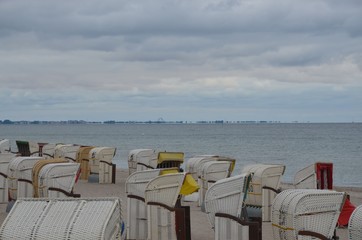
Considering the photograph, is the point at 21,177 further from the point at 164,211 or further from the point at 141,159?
the point at 141,159

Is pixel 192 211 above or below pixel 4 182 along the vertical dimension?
below

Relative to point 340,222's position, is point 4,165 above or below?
above

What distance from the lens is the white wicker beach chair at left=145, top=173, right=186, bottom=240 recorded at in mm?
11441

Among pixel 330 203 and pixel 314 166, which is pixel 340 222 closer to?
pixel 314 166

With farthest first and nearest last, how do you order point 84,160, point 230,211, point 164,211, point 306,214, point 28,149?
point 28,149 → point 84,160 → point 164,211 → point 230,211 → point 306,214

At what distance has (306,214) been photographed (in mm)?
→ 9773

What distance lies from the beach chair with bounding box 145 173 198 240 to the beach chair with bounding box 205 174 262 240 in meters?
0.76

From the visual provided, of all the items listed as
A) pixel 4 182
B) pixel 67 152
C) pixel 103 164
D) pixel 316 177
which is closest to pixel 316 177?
pixel 316 177

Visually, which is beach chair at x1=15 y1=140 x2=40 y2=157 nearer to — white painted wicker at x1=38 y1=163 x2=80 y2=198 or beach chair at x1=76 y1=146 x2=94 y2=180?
beach chair at x1=76 y1=146 x2=94 y2=180

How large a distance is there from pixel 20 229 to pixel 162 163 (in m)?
14.4

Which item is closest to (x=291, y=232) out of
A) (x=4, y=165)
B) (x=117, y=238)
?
(x=117, y=238)

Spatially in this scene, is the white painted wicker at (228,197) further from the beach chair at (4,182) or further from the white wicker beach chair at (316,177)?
the beach chair at (4,182)

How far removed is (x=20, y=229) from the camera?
7.96 meters

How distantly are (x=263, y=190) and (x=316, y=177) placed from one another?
1.35 metres
